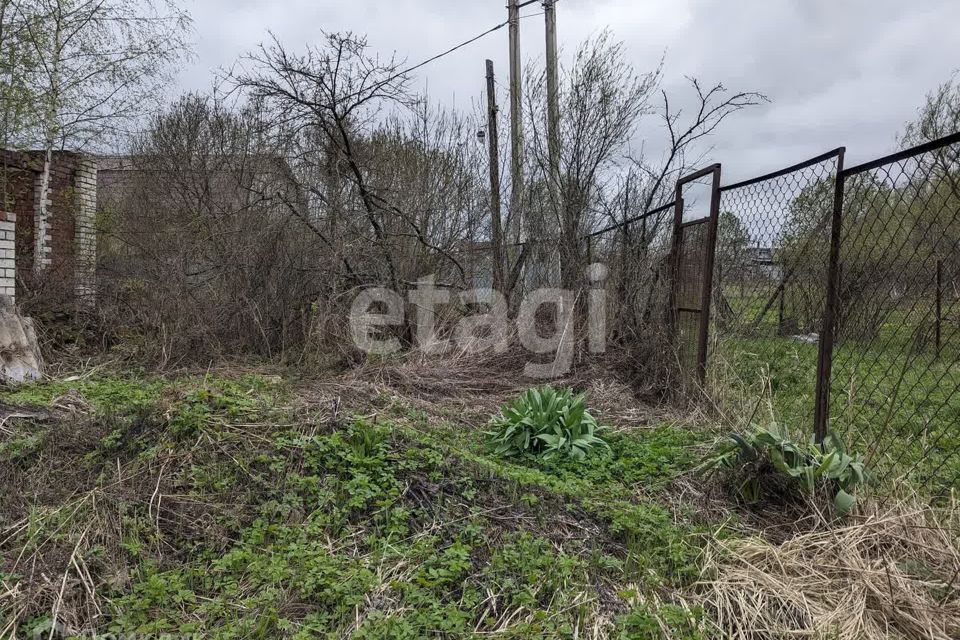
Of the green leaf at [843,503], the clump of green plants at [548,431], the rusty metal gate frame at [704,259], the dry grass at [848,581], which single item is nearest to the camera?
the dry grass at [848,581]

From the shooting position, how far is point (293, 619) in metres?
2.27

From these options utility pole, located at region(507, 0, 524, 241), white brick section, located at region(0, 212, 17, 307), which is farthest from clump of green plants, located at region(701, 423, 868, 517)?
white brick section, located at region(0, 212, 17, 307)

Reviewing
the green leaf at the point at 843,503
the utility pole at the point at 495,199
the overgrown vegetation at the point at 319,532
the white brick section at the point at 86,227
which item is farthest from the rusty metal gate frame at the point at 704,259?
the white brick section at the point at 86,227

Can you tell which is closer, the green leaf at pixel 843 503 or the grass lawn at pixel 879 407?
the green leaf at pixel 843 503

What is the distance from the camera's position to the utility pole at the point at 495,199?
28.6ft

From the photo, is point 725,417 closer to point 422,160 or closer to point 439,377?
point 439,377

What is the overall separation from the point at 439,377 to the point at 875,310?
3.85 metres

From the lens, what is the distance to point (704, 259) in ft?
16.1

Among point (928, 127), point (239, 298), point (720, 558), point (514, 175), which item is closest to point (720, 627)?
point (720, 558)

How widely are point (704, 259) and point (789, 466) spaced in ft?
7.29

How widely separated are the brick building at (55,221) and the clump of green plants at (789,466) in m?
7.82

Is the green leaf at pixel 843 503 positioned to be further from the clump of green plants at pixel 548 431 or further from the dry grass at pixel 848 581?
the clump of green plants at pixel 548 431

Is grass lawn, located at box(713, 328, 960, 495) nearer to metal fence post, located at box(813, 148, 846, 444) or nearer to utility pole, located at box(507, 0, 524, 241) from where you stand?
metal fence post, located at box(813, 148, 846, 444)

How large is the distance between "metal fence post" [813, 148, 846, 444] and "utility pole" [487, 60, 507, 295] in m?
5.28
